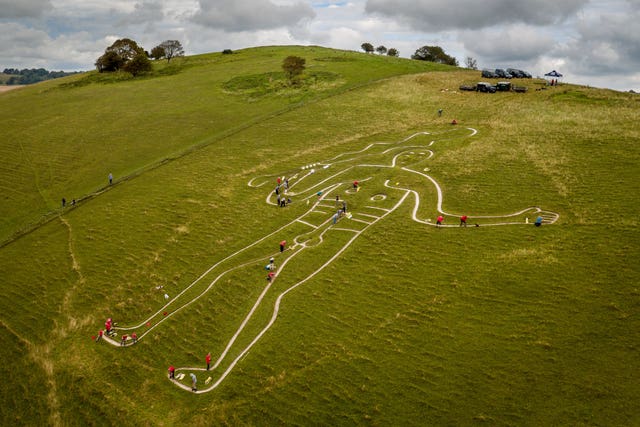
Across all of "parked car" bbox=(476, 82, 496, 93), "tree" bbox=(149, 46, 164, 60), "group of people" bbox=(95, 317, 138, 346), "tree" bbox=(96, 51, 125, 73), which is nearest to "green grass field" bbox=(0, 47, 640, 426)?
"group of people" bbox=(95, 317, 138, 346)

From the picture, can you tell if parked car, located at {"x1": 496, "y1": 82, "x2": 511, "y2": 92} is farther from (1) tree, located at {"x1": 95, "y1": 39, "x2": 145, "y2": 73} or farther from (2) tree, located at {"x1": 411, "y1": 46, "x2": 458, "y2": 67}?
(1) tree, located at {"x1": 95, "y1": 39, "x2": 145, "y2": 73}

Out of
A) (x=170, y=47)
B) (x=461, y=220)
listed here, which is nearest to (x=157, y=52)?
(x=170, y=47)

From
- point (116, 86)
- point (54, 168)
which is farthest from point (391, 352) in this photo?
point (116, 86)

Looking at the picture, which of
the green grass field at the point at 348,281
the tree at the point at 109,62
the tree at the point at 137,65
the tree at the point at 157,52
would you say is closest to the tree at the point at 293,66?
the green grass field at the point at 348,281

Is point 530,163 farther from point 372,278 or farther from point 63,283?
point 63,283

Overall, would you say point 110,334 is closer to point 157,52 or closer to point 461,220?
point 461,220

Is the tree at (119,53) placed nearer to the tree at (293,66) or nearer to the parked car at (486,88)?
the tree at (293,66)
